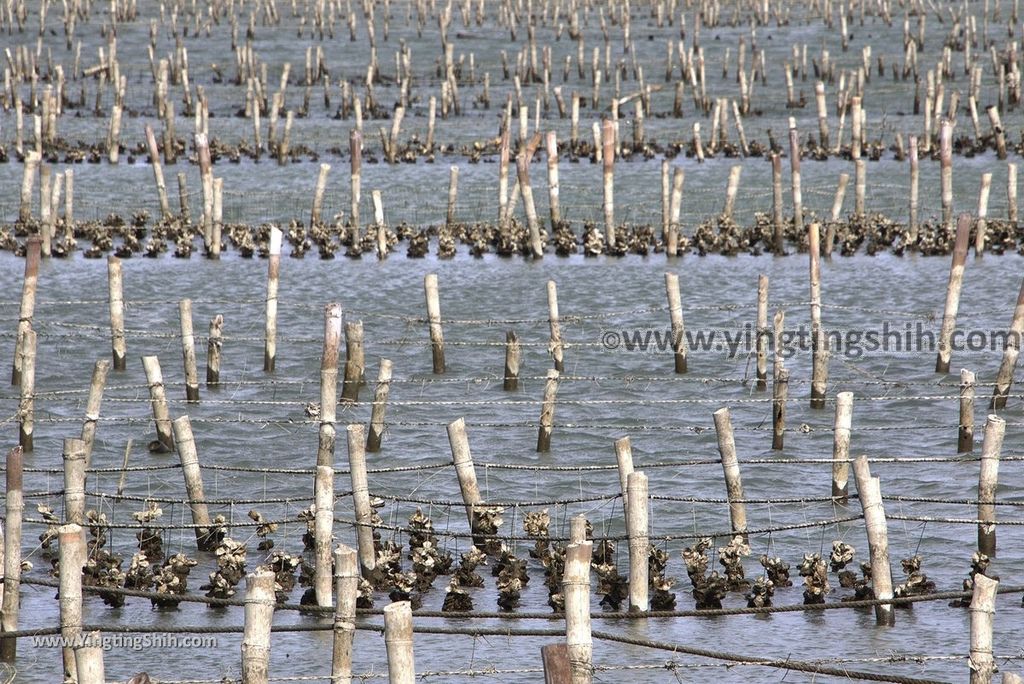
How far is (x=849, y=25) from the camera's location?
45.0 m

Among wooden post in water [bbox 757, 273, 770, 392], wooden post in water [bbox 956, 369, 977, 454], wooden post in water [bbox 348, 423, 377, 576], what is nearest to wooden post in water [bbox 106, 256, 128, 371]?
wooden post in water [bbox 348, 423, 377, 576]

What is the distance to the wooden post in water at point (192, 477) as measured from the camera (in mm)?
10805

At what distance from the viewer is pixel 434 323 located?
1584 centimetres

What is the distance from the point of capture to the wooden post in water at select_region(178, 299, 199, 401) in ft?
47.9

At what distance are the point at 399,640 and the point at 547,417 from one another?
701 cm

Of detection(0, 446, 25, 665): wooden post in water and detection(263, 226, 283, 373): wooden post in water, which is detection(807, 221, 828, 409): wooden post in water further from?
detection(0, 446, 25, 665): wooden post in water

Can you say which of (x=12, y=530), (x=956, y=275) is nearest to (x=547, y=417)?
(x=956, y=275)

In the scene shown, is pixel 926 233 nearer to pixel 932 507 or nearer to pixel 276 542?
pixel 932 507

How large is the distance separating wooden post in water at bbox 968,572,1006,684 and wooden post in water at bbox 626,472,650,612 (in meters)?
2.40

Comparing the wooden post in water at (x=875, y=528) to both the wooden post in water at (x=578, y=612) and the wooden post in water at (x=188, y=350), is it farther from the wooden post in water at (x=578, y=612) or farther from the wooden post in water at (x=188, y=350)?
the wooden post in water at (x=188, y=350)

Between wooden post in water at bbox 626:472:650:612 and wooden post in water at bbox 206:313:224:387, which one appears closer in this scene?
wooden post in water at bbox 626:472:650:612

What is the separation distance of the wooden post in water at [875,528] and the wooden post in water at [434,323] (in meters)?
6.84

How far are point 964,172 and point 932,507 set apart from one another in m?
17.7

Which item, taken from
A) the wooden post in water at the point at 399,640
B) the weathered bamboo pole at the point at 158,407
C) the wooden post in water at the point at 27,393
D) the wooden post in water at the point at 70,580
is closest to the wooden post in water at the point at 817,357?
the weathered bamboo pole at the point at 158,407
